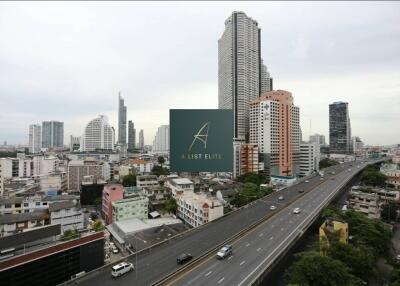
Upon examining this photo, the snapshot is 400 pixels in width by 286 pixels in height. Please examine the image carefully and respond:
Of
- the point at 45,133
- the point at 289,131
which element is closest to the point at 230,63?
the point at 289,131

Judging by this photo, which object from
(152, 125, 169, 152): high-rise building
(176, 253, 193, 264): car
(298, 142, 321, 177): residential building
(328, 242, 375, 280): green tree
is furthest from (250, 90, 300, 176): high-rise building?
(152, 125, 169, 152): high-rise building

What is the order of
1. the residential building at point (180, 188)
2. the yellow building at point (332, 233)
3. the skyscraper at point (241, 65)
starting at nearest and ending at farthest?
the yellow building at point (332, 233) → the residential building at point (180, 188) → the skyscraper at point (241, 65)

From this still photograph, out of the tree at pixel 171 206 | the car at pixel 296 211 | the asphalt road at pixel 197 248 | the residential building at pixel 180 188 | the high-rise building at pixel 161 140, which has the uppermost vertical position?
the high-rise building at pixel 161 140

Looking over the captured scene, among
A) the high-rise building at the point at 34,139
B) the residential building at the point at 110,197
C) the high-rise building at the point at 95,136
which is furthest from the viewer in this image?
the high-rise building at the point at 34,139

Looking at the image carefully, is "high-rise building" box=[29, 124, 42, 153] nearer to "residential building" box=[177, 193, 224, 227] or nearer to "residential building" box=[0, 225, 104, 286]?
"residential building" box=[177, 193, 224, 227]

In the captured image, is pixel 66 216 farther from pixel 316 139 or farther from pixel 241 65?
pixel 316 139

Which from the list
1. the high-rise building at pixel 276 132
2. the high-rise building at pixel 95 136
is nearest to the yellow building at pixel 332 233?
the high-rise building at pixel 276 132

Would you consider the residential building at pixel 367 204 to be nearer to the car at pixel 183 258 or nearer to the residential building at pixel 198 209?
the residential building at pixel 198 209
